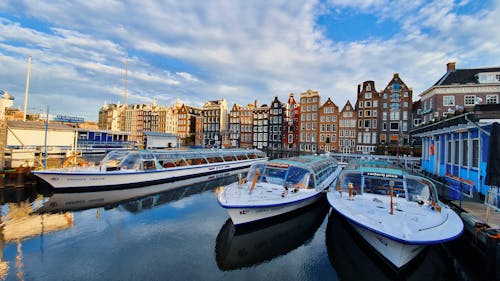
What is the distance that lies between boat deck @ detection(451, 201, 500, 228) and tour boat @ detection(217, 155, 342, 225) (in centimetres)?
721

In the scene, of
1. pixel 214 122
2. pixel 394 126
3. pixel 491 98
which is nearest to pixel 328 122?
pixel 394 126

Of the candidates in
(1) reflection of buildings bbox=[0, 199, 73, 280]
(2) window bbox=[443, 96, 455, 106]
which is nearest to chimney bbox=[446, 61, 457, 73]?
(2) window bbox=[443, 96, 455, 106]

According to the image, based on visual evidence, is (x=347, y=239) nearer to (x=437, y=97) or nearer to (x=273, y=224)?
(x=273, y=224)

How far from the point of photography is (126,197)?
59.7 feet

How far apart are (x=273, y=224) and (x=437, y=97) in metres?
38.6

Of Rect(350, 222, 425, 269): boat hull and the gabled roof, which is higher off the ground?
the gabled roof

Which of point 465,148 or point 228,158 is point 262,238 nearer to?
point 465,148

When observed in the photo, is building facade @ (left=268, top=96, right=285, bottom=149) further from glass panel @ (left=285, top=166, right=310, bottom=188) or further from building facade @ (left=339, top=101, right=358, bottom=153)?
glass panel @ (left=285, top=166, right=310, bottom=188)

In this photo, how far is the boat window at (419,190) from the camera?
11172mm

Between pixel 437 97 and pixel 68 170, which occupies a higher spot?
pixel 437 97

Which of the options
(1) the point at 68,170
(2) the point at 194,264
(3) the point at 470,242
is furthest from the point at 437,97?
(1) the point at 68,170

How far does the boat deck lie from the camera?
31.6 ft

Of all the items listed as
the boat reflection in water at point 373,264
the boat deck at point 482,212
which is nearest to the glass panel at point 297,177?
the boat reflection in water at point 373,264

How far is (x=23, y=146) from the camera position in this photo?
23594 mm
